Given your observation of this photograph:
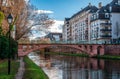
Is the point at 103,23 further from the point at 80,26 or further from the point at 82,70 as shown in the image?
the point at 82,70

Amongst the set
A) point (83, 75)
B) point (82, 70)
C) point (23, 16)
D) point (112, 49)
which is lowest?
point (82, 70)

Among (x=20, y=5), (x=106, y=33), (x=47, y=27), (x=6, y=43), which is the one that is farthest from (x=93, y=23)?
(x=6, y=43)

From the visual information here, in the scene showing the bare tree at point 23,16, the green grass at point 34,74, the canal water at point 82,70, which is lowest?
the canal water at point 82,70

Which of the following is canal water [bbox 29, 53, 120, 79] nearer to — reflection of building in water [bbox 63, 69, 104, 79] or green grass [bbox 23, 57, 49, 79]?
reflection of building in water [bbox 63, 69, 104, 79]

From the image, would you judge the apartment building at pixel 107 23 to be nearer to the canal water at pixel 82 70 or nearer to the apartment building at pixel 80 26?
the apartment building at pixel 80 26

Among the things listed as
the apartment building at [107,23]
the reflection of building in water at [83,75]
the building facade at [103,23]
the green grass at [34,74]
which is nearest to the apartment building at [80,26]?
the building facade at [103,23]

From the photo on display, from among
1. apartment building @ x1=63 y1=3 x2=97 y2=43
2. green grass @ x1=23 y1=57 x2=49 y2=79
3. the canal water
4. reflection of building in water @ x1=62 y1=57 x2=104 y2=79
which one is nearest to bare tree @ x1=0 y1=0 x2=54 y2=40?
the canal water

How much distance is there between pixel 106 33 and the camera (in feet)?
379

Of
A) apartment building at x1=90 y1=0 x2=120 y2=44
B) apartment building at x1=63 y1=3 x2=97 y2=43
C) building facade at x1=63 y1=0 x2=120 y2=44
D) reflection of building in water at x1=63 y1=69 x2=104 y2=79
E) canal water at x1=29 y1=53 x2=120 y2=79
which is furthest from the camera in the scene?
apartment building at x1=63 y1=3 x2=97 y2=43

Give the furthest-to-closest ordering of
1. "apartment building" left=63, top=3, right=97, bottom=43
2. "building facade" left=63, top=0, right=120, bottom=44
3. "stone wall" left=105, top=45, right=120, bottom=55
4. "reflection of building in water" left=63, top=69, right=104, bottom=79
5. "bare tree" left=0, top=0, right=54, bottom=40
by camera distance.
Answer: "apartment building" left=63, top=3, right=97, bottom=43
"building facade" left=63, top=0, right=120, bottom=44
"stone wall" left=105, top=45, right=120, bottom=55
"bare tree" left=0, top=0, right=54, bottom=40
"reflection of building in water" left=63, top=69, right=104, bottom=79

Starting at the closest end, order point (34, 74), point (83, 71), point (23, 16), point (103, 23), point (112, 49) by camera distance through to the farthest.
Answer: point (34, 74) → point (83, 71) → point (23, 16) → point (112, 49) → point (103, 23)

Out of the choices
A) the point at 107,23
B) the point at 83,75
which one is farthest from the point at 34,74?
the point at 107,23

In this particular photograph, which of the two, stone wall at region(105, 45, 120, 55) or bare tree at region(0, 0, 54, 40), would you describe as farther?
stone wall at region(105, 45, 120, 55)

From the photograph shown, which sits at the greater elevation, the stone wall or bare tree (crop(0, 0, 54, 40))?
bare tree (crop(0, 0, 54, 40))
